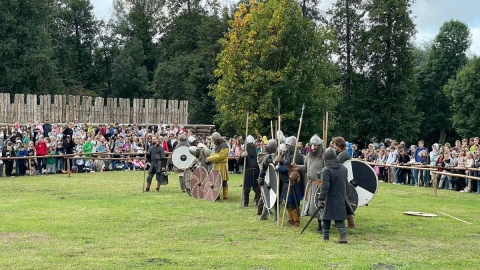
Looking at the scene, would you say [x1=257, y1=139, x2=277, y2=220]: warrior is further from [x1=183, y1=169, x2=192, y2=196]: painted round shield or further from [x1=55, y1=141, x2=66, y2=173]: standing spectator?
[x1=55, y1=141, x2=66, y2=173]: standing spectator

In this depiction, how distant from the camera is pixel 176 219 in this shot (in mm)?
15211

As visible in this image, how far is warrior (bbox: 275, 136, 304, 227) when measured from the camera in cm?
1430

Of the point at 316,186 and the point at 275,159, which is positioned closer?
the point at 316,186

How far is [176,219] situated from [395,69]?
38.2 m

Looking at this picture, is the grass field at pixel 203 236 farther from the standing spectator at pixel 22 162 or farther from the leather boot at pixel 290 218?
the standing spectator at pixel 22 162

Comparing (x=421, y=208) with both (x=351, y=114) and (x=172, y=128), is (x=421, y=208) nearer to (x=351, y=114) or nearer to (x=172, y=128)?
(x=172, y=128)

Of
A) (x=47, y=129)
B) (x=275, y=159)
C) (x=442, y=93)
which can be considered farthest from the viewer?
(x=442, y=93)

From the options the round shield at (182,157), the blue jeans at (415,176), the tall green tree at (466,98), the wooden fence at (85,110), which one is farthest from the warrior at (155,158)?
the tall green tree at (466,98)

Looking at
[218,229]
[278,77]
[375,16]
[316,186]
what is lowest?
[218,229]

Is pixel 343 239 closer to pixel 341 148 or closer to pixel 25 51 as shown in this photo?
pixel 341 148

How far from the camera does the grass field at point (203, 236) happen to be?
10.5 meters

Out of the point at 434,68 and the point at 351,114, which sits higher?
the point at 434,68

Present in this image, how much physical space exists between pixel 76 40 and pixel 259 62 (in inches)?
1317

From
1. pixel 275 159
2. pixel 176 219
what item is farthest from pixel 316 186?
pixel 176 219
